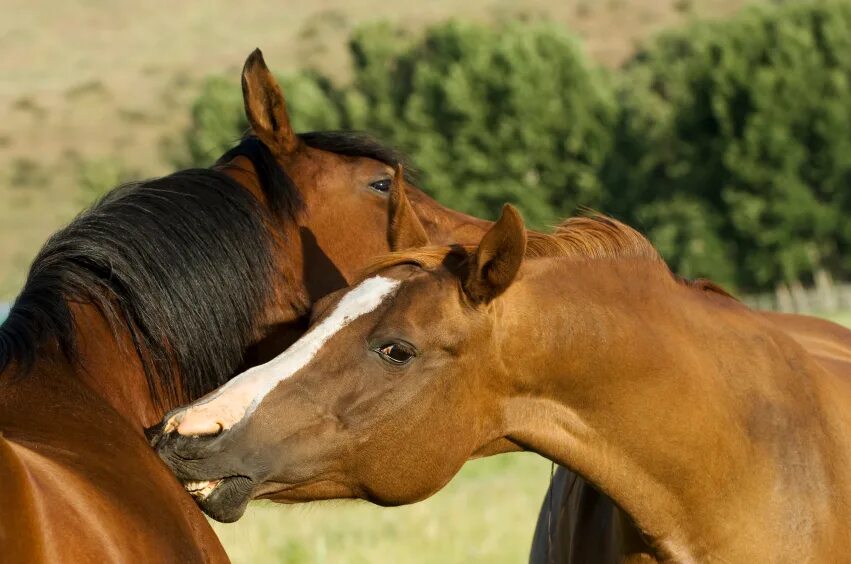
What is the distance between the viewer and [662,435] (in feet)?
13.6

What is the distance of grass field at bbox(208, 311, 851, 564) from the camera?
915 cm

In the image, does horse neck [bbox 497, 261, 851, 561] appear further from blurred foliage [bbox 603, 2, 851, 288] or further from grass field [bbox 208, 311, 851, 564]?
blurred foliage [bbox 603, 2, 851, 288]

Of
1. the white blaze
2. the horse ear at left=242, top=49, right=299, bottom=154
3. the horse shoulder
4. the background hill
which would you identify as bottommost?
the background hill

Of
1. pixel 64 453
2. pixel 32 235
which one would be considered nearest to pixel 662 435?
pixel 64 453

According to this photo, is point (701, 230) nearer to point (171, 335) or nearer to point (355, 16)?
point (171, 335)

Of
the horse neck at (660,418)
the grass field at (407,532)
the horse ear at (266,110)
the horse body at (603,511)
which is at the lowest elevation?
the grass field at (407,532)

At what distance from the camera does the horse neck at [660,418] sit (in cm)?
407

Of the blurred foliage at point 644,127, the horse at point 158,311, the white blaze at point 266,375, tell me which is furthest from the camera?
the blurred foliage at point 644,127

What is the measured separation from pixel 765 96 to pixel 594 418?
1711 inches

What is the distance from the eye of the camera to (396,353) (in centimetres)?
393

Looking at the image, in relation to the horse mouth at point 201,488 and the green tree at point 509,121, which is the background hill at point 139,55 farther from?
the horse mouth at point 201,488

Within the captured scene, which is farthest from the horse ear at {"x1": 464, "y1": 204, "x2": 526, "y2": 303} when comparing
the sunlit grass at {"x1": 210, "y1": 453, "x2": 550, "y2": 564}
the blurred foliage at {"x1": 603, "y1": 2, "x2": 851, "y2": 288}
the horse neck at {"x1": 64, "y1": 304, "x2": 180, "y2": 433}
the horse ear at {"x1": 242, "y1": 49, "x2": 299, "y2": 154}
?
the blurred foliage at {"x1": 603, "y1": 2, "x2": 851, "y2": 288}

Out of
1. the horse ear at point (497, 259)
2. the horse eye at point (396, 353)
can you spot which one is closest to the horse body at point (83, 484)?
the horse eye at point (396, 353)

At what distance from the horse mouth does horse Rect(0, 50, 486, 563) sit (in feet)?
0.66
